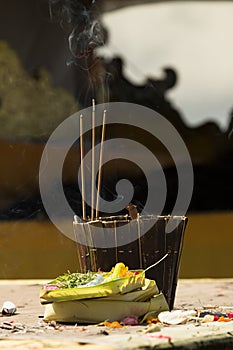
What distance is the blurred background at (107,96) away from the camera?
8.41 m

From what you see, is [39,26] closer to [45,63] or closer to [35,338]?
[45,63]

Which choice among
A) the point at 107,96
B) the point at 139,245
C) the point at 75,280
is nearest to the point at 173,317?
the point at 75,280

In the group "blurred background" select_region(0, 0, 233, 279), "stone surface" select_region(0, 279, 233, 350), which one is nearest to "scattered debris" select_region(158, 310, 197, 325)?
"stone surface" select_region(0, 279, 233, 350)

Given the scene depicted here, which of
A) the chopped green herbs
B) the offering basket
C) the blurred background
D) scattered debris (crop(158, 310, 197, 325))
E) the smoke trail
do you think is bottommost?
scattered debris (crop(158, 310, 197, 325))

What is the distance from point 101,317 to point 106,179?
3.76 metres

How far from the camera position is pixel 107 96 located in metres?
8.68

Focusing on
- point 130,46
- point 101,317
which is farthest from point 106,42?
point 101,317

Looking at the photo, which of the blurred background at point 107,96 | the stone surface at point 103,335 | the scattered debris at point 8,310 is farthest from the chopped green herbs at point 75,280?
the blurred background at point 107,96

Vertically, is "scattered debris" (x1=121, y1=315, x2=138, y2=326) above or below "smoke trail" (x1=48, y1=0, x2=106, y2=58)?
below

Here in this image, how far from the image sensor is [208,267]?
8750mm

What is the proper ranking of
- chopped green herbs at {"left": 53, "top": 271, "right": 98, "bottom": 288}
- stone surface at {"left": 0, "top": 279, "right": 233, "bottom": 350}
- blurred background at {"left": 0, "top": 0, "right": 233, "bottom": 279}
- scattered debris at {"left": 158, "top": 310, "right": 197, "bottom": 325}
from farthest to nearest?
blurred background at {"left": 0, "top": 0, "right": 233, "bottom": 279} < chopped green herbs at {"left": 53, "top": 271, "right": 98, "bottom": 288} < scattered debris at {"left": 158, "top": 310, "right": 197, "bottom": 325} < stone surface at {"left": 0, "top": 279, "right": 233, "bottom": 350}

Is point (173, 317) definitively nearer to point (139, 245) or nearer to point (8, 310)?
point (139, 245)

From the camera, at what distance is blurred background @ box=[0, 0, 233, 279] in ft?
27.6

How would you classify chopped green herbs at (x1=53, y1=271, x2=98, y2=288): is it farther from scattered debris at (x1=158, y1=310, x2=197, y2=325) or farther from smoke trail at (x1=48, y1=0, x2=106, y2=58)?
smoke trail at (x1=48, y1=0, x2=106, y2=58)
